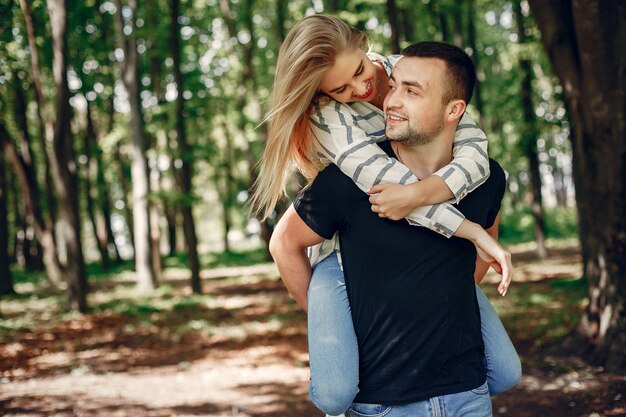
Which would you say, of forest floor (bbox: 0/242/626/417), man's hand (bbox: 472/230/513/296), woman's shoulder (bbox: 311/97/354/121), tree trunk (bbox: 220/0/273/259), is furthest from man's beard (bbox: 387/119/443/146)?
tree trunk (bbox: 220/0/273/259)

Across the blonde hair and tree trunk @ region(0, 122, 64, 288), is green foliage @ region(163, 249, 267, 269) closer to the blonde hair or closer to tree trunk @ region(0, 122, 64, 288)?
tree trunk @ region(0, 122, 64, 288)

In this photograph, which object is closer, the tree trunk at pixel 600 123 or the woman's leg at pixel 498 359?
the woman's leg at pixel 498 359

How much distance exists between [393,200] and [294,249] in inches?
19.1

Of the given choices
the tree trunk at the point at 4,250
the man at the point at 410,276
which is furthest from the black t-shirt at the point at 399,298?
the tree trunk at the point at 4,250

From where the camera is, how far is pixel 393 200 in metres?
2.08

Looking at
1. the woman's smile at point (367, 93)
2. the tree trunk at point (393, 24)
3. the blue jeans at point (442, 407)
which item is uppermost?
the tree trunk at point (393, 24)

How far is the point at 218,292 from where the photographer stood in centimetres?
1744

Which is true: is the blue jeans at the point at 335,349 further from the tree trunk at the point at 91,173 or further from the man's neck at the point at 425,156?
the tree trunk at the point at 91,173

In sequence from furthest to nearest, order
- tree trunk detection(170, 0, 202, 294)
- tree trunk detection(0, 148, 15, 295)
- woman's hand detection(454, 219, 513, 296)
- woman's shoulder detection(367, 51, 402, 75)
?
tree trunk detection(0, 148, 15, 295), tree trunk detection(170, 0, 202, 294), woman's shoulder detection(367, 51, 402, 75), woman's hand detection(454, 219, 513, 296)

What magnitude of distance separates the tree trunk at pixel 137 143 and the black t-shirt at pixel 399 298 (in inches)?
556

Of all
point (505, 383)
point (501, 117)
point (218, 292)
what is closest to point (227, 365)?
point (505, 383)

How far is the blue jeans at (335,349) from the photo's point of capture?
214cm

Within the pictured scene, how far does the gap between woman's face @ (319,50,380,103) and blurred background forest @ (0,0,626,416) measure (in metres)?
0.44

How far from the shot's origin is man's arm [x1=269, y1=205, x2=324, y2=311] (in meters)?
2.28
